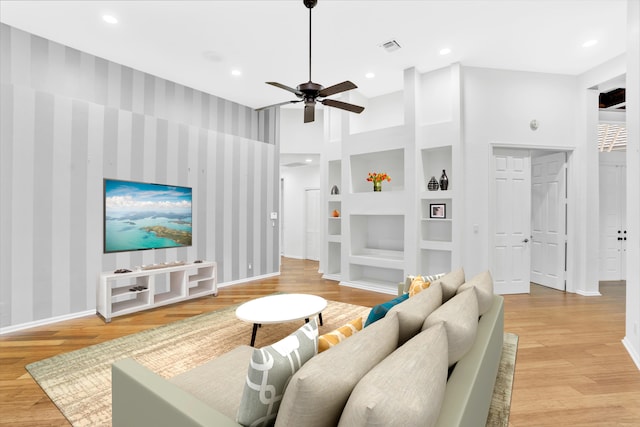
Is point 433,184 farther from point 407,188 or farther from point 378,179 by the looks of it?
point 378,179

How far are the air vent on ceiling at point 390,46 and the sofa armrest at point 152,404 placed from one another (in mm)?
4290

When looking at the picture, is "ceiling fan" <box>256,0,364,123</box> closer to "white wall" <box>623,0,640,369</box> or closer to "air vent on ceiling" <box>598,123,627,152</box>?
"white wall" <box>623,0,640,369</box>

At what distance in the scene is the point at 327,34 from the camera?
387cm

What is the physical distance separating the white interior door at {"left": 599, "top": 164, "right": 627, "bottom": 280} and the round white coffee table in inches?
225

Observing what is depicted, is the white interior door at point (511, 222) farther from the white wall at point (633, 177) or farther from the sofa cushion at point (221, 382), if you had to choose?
the sofa cushion at point (221, 382)

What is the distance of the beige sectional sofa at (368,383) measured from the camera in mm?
856

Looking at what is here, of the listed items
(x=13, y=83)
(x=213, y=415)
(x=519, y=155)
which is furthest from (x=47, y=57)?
(x=519, y=155)

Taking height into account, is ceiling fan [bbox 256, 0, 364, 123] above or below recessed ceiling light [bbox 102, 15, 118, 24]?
below

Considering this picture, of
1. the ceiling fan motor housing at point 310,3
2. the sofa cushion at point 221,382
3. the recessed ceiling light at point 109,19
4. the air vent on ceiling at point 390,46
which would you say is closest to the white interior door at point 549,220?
the air vent on ceiling at point 390,46

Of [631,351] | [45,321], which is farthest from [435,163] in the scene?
[45,321]

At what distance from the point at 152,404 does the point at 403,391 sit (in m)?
0.99

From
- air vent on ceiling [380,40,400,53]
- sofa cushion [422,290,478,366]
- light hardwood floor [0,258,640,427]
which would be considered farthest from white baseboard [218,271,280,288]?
sofa cushion [422,290,478,366]

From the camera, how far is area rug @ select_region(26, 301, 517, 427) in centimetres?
207

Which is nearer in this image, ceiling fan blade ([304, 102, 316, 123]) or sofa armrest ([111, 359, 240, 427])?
sofa armrest ([111, 359, 240, 427])
